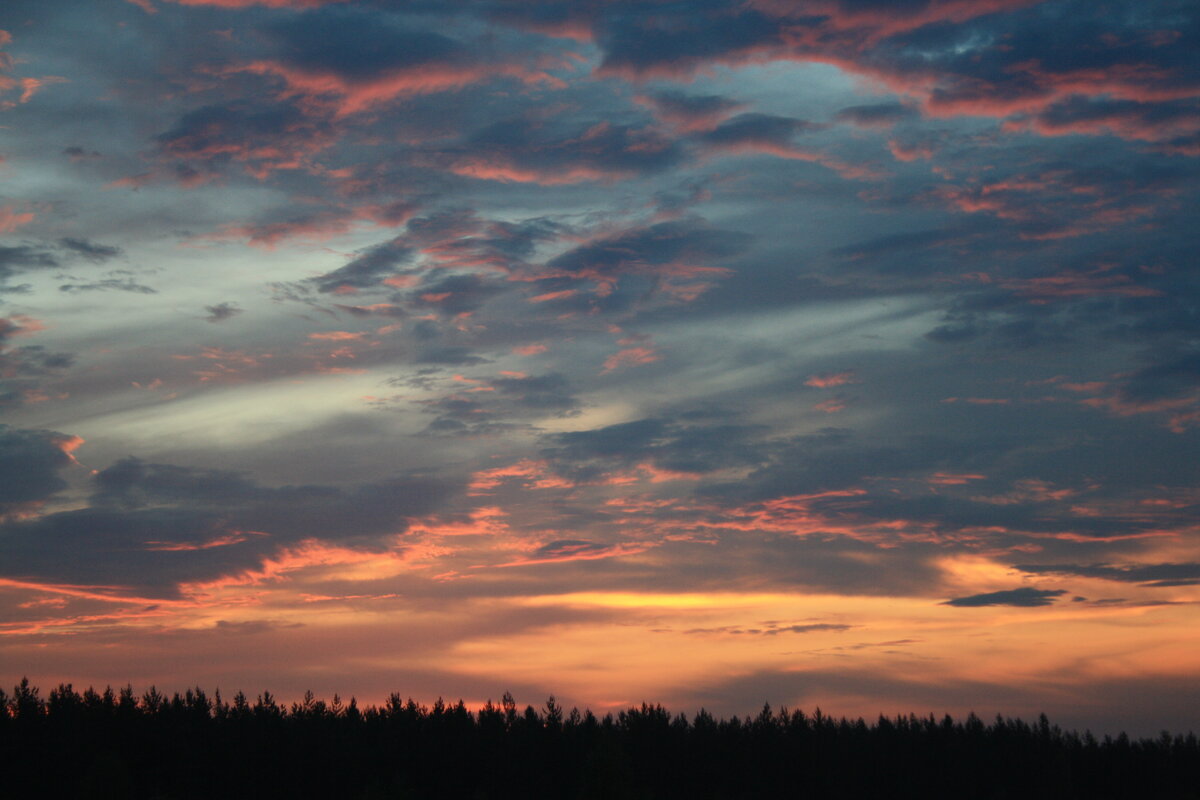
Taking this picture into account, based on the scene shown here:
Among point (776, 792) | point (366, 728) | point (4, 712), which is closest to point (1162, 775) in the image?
point (776, 792)

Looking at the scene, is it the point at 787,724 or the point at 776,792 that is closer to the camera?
the point at 776,792

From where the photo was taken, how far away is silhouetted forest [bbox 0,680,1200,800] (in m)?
95.9

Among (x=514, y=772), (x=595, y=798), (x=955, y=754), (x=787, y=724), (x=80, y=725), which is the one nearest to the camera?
(x=595, y=798)

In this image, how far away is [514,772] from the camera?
355ft

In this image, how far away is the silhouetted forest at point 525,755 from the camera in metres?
95.9

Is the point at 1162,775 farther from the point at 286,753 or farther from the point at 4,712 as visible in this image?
the point at 4,712

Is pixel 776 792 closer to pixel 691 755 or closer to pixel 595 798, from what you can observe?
pixel 691 755

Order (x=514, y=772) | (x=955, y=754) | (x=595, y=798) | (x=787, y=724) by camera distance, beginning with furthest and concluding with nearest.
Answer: (x=787, y=724)
(x=955, y=754)
(x=514, y=772)
(x=595, y=798)

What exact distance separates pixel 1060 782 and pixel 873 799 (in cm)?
2496

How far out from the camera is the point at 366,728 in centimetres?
12519

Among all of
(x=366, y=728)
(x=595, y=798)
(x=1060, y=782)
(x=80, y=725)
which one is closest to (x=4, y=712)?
(x=80, y=725)

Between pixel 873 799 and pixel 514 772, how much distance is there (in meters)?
43.2

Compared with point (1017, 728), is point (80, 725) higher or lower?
higher

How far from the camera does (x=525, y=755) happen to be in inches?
4496
